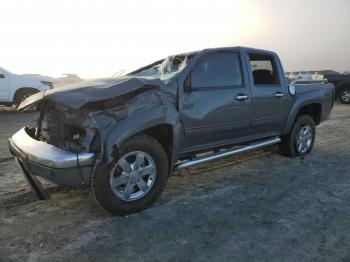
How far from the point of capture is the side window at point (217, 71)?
4.45 metres

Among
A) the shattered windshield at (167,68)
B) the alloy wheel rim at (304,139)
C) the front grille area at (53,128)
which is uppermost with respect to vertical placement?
the shattered windshield at (167,68)

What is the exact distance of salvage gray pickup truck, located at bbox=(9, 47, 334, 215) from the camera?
3.51 metres

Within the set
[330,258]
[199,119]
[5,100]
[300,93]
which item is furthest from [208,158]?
[5,100]

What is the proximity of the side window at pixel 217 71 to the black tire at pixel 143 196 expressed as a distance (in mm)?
993

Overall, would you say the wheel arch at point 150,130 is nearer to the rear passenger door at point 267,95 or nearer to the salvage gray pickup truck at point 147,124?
the salvage gray pickup truck at point 147,124

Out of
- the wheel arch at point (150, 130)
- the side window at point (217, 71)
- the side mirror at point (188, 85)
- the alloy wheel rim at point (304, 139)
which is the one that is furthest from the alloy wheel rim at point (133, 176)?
the alloy wheel rim at point (304, 139)

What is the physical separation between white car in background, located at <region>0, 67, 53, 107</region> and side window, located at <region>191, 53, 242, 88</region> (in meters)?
9.93

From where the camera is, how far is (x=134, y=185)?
3.84 metres

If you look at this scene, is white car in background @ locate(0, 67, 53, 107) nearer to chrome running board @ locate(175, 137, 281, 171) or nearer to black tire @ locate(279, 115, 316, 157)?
black tire @ locate(279, 115, 316, 157)

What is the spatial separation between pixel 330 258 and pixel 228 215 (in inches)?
43.2

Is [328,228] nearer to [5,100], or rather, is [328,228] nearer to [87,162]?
[87,162]

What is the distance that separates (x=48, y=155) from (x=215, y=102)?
206 cm

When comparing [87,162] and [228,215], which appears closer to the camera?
[87,162]

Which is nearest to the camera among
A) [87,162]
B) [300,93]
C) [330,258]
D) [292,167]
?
[330,258]
